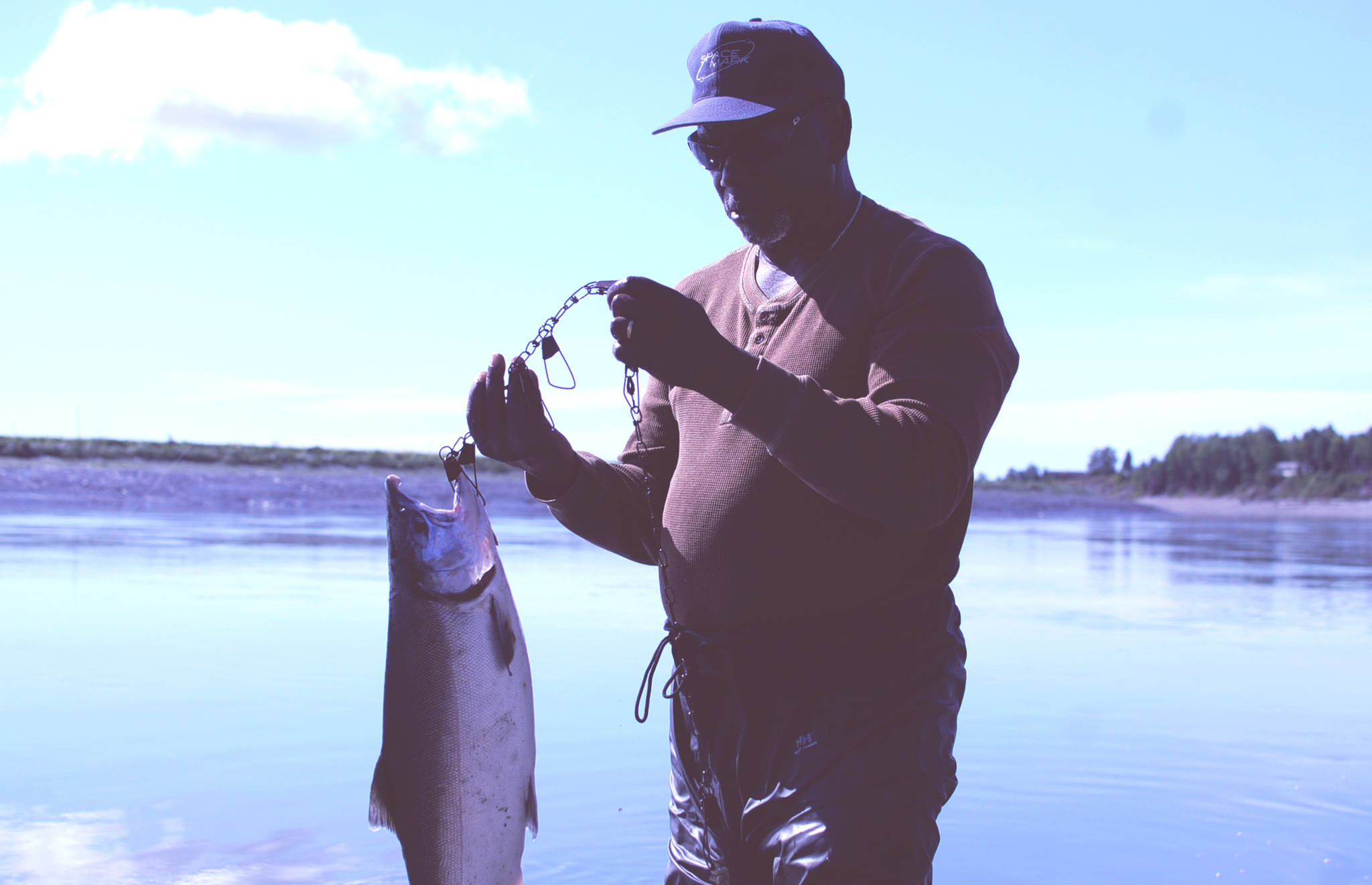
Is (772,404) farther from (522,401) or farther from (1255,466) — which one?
(1255,466)

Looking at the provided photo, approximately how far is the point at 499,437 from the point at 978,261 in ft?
3.79

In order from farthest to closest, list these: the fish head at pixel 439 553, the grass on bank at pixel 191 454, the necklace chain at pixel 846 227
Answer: the grass on bank at pixel 191 454 → the necklace chain at pixel 846 227 → the fish head at pixel 439 553

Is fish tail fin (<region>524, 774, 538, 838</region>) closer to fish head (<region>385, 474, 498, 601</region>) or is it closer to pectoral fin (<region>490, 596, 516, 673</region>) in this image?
pectoral fin (<region>490, 596, 516, 673</region>)

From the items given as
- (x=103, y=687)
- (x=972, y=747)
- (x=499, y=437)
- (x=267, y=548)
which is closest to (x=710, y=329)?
(x=499, y=437)

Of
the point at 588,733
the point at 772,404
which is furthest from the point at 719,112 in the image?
the point at 588,733

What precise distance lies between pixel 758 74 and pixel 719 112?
16cm

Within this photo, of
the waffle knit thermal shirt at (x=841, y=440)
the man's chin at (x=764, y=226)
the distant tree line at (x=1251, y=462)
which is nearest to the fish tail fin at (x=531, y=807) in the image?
the waffle knit thermal shirt at (x=841, y=440)

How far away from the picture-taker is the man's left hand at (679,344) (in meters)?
2.46

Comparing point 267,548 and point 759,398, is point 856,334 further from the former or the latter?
point 267,548

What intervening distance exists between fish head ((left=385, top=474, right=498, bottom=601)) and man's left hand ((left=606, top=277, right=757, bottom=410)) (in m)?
0.58

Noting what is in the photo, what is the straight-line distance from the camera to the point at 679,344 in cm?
246

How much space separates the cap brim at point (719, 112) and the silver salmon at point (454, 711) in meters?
1.01

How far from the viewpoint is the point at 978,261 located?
9.33ft

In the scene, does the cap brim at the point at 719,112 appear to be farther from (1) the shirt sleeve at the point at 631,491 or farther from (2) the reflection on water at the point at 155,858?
(2) the reflection on water at the point at 155,858
